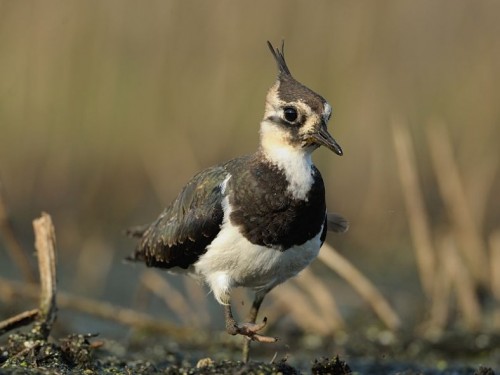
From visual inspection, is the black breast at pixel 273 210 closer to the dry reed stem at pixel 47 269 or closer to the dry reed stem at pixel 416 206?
the dry reed stem at pixel 47 269

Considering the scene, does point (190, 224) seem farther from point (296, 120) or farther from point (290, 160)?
point (296, 120)

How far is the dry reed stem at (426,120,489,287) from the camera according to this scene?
8.84 m

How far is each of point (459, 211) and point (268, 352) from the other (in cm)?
210

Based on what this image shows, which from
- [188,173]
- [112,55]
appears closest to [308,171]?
[188,173]

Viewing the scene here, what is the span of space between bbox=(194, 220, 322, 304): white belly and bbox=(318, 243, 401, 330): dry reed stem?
187 centimetres

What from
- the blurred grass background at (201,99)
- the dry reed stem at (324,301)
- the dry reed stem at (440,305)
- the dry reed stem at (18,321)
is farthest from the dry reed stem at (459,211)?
the dry reed stem at (18,321)

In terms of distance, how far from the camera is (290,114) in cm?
594

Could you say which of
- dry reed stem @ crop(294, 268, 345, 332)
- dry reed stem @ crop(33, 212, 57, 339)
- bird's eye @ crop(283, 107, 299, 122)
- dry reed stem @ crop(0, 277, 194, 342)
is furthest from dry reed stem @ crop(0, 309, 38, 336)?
dry reed stem @ crop(294, 268, 345, 332)

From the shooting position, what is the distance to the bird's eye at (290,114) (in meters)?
5.92

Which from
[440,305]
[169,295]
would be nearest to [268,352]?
[169,295]

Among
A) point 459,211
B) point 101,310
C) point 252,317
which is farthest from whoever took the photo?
point 459,211

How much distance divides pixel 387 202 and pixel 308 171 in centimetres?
577

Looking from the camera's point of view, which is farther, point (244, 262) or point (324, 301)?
point (324, 301)

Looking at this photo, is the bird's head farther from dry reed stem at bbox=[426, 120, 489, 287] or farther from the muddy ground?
dry reed stem at bbox=[426, 120, 489, 287]
